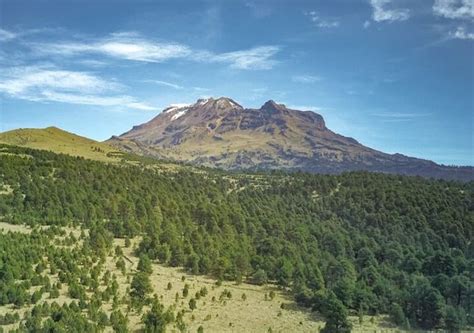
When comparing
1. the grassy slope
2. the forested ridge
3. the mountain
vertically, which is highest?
the mountain

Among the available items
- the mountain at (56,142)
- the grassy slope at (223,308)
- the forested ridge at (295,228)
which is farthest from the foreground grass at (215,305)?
the mountain at (56,142)

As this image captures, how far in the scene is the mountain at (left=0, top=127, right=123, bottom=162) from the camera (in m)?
154

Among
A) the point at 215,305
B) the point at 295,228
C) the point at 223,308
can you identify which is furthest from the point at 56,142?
the point at 223,308

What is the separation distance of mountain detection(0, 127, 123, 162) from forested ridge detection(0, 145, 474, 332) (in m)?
39.1

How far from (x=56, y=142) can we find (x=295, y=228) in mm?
132757

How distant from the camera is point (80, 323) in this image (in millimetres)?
31406

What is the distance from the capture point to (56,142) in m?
175

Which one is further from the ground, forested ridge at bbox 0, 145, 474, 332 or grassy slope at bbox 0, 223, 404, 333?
forested ridge at bbox 0, 145, 474, 332

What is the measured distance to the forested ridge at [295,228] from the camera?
151 feet

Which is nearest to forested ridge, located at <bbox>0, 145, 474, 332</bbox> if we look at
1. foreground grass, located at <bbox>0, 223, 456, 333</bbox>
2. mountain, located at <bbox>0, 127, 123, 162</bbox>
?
foreground grass, located at <bbox>0, 223, 456, 333</bbox>

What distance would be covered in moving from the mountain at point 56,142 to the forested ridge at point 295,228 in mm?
39067

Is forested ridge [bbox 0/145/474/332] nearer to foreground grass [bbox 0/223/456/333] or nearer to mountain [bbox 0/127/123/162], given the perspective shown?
foreground grass [bbox 0/223/456/333]

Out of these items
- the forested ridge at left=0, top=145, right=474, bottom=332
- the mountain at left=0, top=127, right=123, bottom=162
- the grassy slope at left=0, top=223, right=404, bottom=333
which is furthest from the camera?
the mountain at left=0, top=127, right=123, bottom=162

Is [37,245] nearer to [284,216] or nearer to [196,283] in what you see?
[196,283]
